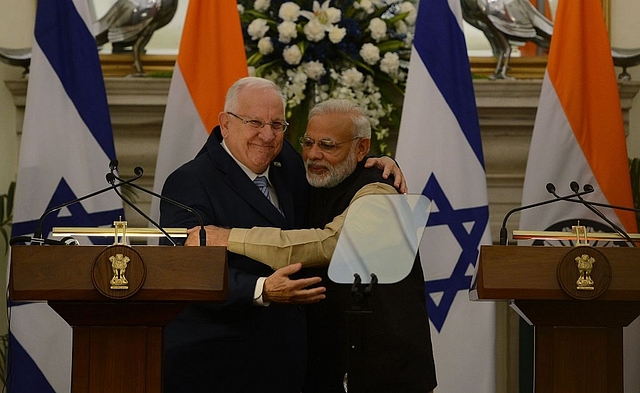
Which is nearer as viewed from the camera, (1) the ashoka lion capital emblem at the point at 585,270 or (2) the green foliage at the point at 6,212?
(1) the ashoka lion capital emblem at the point at 585,270

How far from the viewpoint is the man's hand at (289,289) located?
3227mm

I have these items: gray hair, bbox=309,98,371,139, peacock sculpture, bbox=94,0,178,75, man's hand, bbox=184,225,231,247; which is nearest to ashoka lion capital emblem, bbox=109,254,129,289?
man's hand, bbox=184,225,231,247

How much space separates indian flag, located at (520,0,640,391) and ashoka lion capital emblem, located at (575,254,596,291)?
75.3 inches

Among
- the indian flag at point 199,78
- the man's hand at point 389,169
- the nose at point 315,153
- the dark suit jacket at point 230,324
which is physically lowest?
the dark suit jacket at point 230,324

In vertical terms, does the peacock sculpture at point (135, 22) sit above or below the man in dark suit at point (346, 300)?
above

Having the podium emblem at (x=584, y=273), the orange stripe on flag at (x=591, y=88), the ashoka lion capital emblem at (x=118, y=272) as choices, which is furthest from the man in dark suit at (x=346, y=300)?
the orange stripe on flag at (x=591, y=88)

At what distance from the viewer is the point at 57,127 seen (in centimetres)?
493

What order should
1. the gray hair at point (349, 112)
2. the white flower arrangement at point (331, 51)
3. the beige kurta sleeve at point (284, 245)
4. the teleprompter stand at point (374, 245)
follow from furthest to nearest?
the white flower arrangement at point (331, 51)
the gray hair at point (349, 112)
the beige kurta sleeve at point (284, 245)
the teleprompter stand at point (374, 245)

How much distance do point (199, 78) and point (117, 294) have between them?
237 centimetres

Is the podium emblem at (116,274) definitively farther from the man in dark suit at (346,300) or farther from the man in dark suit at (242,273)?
the man in dark suit at (346,300)

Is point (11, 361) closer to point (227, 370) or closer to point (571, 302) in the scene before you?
point (227, 370)

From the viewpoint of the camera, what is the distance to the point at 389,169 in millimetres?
3896

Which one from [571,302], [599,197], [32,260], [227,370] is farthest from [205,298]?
[599,197]

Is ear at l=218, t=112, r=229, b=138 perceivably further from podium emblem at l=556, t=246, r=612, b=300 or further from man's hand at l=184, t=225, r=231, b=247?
podium emblem at l=556, t=246, r=612, b=300
